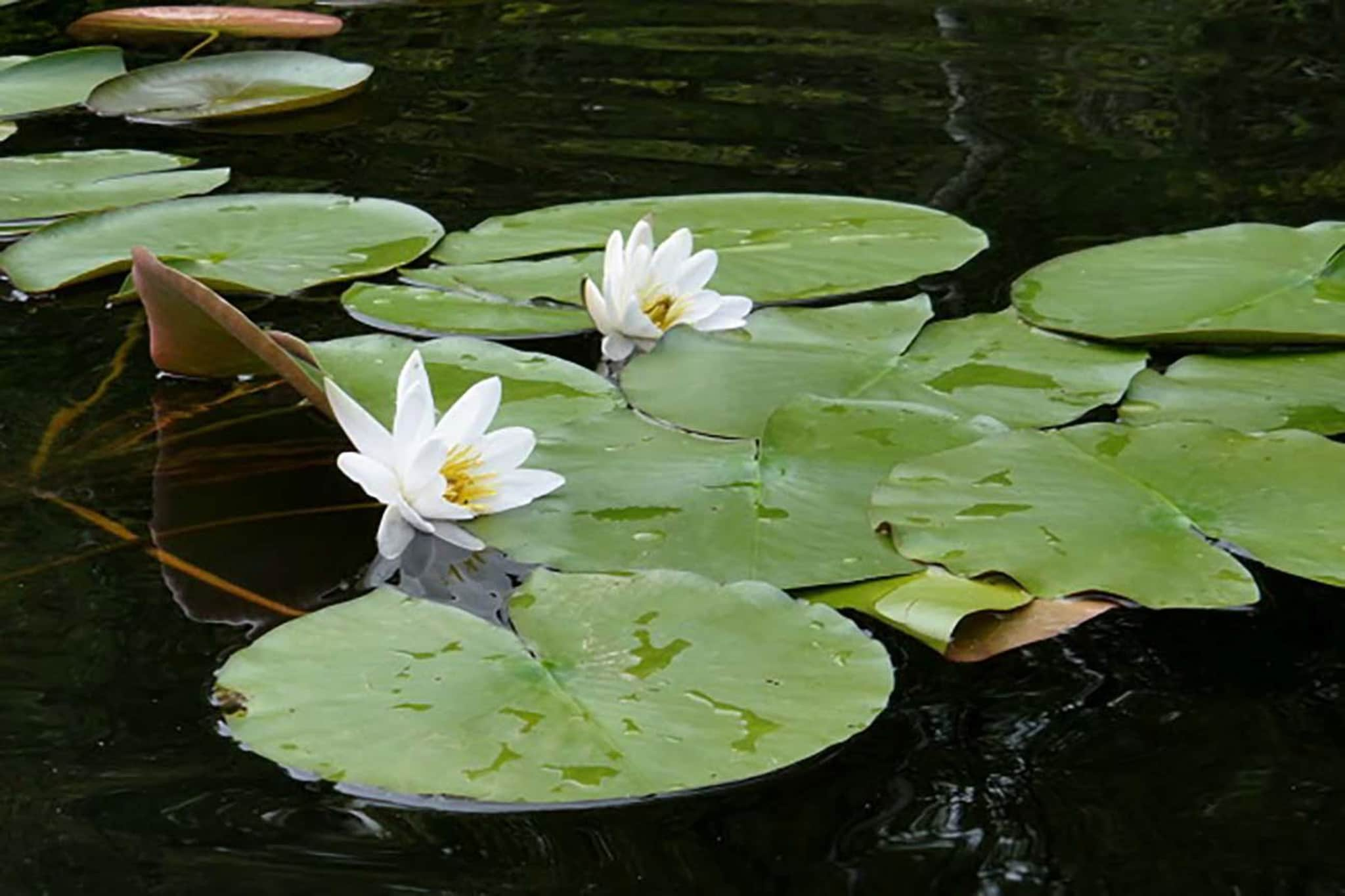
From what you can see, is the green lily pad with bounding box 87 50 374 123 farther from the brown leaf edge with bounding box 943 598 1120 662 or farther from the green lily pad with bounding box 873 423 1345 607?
the brown leaf edge with bounding box 943 598 1120 662

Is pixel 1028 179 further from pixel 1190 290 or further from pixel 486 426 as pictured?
pixel 486 426

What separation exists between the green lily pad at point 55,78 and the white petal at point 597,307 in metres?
1.41

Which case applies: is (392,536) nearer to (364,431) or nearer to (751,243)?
(364,431)

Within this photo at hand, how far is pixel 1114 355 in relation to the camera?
1.62m

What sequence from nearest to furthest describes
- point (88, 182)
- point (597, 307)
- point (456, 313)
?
point (597, 307) → point (456, 313) → point (88, 182)

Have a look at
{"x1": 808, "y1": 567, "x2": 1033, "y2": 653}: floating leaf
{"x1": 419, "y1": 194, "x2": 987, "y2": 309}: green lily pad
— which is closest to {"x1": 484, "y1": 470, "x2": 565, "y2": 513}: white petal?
{"x1": 808, "y1": 567, "x2": 1033, "y2": 653}: floating leaf

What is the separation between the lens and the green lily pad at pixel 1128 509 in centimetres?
122

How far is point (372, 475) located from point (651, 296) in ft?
1.46

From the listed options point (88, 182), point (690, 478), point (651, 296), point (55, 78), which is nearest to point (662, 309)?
point (651, 296)

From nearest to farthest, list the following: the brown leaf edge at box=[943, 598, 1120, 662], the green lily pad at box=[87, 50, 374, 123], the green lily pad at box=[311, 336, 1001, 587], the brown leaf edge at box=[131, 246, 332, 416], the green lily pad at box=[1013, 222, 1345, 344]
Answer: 1. the brown leaf edge at box=[943, 598, 1120, 662]
2. the green lily pad at box=[311, 336, 1001, 587]
3. the brown leaf edge at box=[131, 246, 332, 416]
4. the green lily pad at box=[1013, 222, 1345, 344]
5. the green lily pad at box=[87, 50, 374, 123]

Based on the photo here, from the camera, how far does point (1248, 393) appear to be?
154 cm

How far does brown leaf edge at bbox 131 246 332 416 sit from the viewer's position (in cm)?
142

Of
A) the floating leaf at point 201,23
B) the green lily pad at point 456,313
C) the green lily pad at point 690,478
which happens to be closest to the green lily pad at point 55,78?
the floating leaf at point 201,23

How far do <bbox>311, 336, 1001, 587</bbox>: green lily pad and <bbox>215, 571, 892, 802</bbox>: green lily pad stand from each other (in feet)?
0.20
